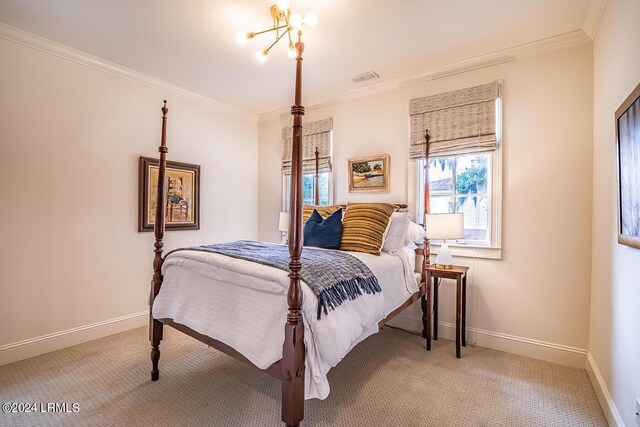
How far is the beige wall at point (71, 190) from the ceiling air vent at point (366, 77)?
202cm

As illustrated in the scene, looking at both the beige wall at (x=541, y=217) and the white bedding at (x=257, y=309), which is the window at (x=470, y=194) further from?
the white bedding at (x=257, y=309)

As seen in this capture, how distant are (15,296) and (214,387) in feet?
5.99

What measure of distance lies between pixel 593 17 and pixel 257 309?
2997 mm

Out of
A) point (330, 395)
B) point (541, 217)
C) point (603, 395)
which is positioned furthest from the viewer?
point (541, 217)

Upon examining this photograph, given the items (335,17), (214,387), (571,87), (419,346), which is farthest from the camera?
(419,346)

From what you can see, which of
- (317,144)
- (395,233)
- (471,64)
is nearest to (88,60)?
(317,144)

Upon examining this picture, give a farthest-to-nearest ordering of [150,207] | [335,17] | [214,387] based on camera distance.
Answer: [150,207]
[335,17]
[214,387]

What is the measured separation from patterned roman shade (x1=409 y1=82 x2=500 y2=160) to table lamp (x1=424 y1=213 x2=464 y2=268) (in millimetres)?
687

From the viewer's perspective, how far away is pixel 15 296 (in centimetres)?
242

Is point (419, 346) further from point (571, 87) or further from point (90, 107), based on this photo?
point (90, 107)

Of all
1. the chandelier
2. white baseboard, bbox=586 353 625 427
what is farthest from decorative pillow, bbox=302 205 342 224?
white baseboard, bbox=586 353 625 427

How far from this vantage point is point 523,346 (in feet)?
8.48

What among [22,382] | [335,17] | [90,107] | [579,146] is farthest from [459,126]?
[22,382]

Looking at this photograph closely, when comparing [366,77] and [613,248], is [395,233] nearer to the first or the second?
[613,248]
